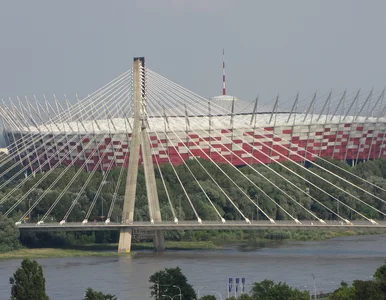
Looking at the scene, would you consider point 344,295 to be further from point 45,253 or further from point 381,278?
point 45,253

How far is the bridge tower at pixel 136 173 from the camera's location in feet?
167

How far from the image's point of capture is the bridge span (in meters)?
47.7

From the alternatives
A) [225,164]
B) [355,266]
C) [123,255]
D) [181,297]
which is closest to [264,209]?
[225,164]

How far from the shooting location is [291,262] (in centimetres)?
4612

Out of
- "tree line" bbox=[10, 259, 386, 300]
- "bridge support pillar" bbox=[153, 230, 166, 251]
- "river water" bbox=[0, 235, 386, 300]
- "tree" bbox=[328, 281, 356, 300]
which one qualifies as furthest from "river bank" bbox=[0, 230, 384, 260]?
"tree" bbox=[328, 281, 356, 300]

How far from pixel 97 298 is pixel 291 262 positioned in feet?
48.0

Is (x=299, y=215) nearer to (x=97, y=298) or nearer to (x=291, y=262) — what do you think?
(x=291, y=262)

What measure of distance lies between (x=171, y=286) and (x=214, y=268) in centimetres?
939

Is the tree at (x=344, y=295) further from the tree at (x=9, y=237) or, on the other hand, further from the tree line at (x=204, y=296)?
the tree at (x=9, y=237)

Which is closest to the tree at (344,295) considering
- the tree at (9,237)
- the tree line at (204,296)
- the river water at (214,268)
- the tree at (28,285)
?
the tree line at (204,296)

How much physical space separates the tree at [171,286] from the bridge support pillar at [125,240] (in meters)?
13.8

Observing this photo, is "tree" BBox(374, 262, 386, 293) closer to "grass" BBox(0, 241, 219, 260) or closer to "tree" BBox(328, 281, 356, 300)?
"tree" BBox(328, 281, 356, 300)

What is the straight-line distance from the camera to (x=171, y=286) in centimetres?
3556

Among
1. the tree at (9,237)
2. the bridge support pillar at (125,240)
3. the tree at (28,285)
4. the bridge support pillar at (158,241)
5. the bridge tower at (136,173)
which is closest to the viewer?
the tree at (28,285)
